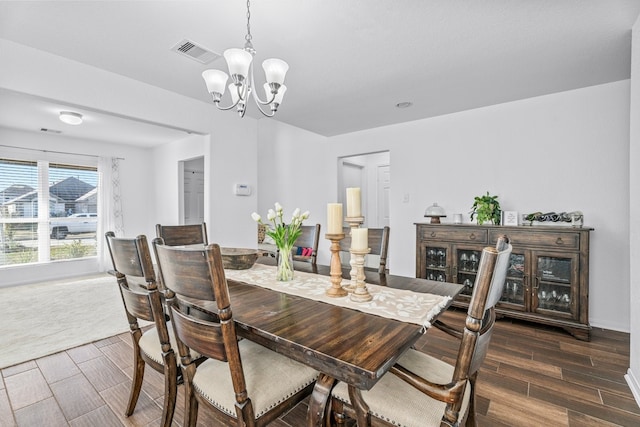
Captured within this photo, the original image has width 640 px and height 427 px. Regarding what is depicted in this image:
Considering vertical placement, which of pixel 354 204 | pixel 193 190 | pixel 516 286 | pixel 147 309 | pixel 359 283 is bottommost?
pixel 516 286

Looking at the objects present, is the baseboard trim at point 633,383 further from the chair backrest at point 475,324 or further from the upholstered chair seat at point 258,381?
the upholstered chair seat at point 258,381

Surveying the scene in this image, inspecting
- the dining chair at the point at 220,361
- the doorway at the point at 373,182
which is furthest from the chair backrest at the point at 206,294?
the doorway at the point at 373,182

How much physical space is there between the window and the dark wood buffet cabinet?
6.00m

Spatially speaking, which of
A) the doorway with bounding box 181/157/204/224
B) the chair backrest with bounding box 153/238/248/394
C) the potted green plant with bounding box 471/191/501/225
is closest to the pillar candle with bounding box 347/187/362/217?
the chair backrest with bounding box 153/238/248/394

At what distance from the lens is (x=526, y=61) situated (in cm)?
244

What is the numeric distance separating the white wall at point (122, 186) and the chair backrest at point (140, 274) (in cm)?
486

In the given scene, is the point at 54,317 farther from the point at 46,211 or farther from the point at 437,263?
the point at 437,263

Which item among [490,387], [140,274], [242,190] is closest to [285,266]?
[140,274]

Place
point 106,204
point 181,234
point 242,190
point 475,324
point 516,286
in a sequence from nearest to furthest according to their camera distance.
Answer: point 475,324 → point 181,234 → point 516,286 → point 242,190 → point 106,204

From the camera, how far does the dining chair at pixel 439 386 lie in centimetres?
87

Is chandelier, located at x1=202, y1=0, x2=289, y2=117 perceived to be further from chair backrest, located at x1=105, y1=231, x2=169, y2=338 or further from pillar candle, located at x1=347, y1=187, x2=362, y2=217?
chair backrest, located at x1=105, y1=231, x2=169, y2=338

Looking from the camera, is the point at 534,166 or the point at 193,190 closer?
the point at 534,166

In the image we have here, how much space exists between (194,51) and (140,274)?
6.01ft

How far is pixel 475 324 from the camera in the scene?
879 mm
